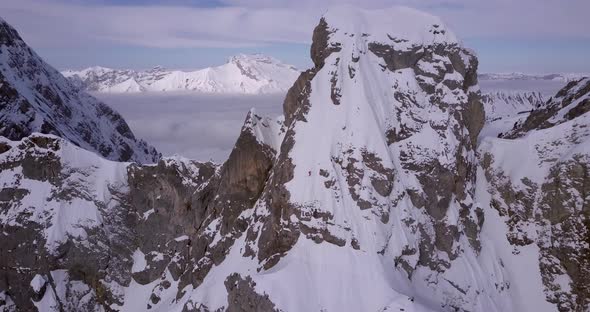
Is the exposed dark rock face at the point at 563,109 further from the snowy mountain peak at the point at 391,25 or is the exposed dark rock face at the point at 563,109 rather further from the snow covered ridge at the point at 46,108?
the snow covered ridge at the point at 46,108

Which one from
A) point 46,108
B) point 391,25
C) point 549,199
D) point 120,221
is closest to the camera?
point 549,199

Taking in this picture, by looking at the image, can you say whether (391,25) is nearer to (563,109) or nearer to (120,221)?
(563,109)

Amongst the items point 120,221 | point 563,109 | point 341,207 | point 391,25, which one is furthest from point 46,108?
point 563,109

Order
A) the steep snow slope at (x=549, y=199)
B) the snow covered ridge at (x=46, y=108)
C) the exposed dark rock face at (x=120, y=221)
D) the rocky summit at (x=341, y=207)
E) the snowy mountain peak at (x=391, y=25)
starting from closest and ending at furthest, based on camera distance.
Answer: the rocky summit at (x=341, y=207), the steep snow slope at (x=549, y=199), the snowy mountain peak at (x=391, y=25), the exposed dark rock face at (x=120, y=221), the snow covered ridge at (x=46, y=108)

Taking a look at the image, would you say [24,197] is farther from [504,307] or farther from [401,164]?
[504,307]

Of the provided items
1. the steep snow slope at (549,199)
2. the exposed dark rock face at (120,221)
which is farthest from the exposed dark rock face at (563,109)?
the exposed dark rock face at (120,221)

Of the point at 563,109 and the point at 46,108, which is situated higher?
the point at 563,109

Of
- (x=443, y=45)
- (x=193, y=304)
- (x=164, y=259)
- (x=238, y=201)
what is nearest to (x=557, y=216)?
(x=443, y=45)
